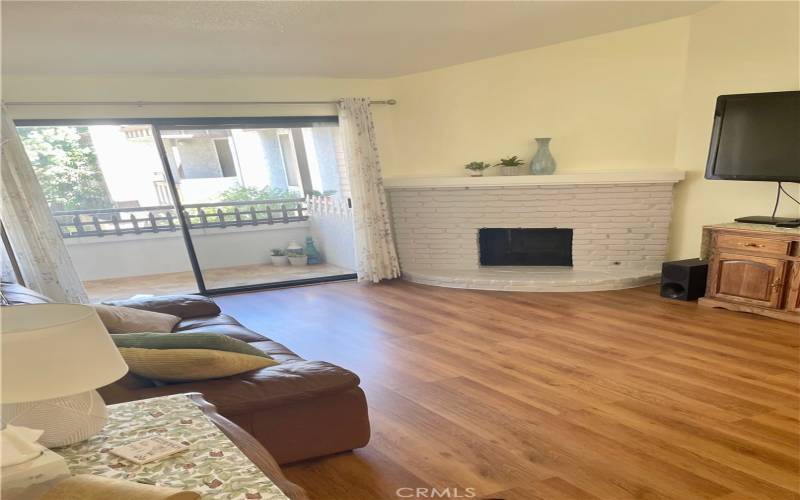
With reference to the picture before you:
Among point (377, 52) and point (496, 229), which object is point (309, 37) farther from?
point (496, 229)

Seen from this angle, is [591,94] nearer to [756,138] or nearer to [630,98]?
[630,98]

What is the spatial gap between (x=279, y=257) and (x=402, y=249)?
164 centimetres

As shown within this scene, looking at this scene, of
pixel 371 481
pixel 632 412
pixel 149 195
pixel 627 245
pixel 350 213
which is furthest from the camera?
pixel 350 213

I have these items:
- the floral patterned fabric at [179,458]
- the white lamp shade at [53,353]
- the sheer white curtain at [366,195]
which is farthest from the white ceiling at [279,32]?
the floral patterned fabric at [179,458]

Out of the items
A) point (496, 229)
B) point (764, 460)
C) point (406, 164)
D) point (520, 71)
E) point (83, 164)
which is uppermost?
point (520, 71)

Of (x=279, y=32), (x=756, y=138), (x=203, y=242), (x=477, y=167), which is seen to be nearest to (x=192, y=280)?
(x=203, y=242)

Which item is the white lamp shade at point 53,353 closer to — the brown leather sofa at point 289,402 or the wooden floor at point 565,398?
the brown leather sofa at point 289,402

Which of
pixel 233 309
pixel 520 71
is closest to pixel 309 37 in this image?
pixel 520 71

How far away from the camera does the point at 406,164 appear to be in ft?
19.0

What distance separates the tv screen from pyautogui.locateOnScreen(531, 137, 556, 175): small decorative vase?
1.39 m

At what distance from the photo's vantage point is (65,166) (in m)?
4.62

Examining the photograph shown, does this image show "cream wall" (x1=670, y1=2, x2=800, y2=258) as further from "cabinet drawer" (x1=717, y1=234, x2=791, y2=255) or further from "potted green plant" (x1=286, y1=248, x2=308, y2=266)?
"potted green plant" (x1=286, y1=248, x2=308, y2=266)

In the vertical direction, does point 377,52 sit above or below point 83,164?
above

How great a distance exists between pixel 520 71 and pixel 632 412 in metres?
3.64
